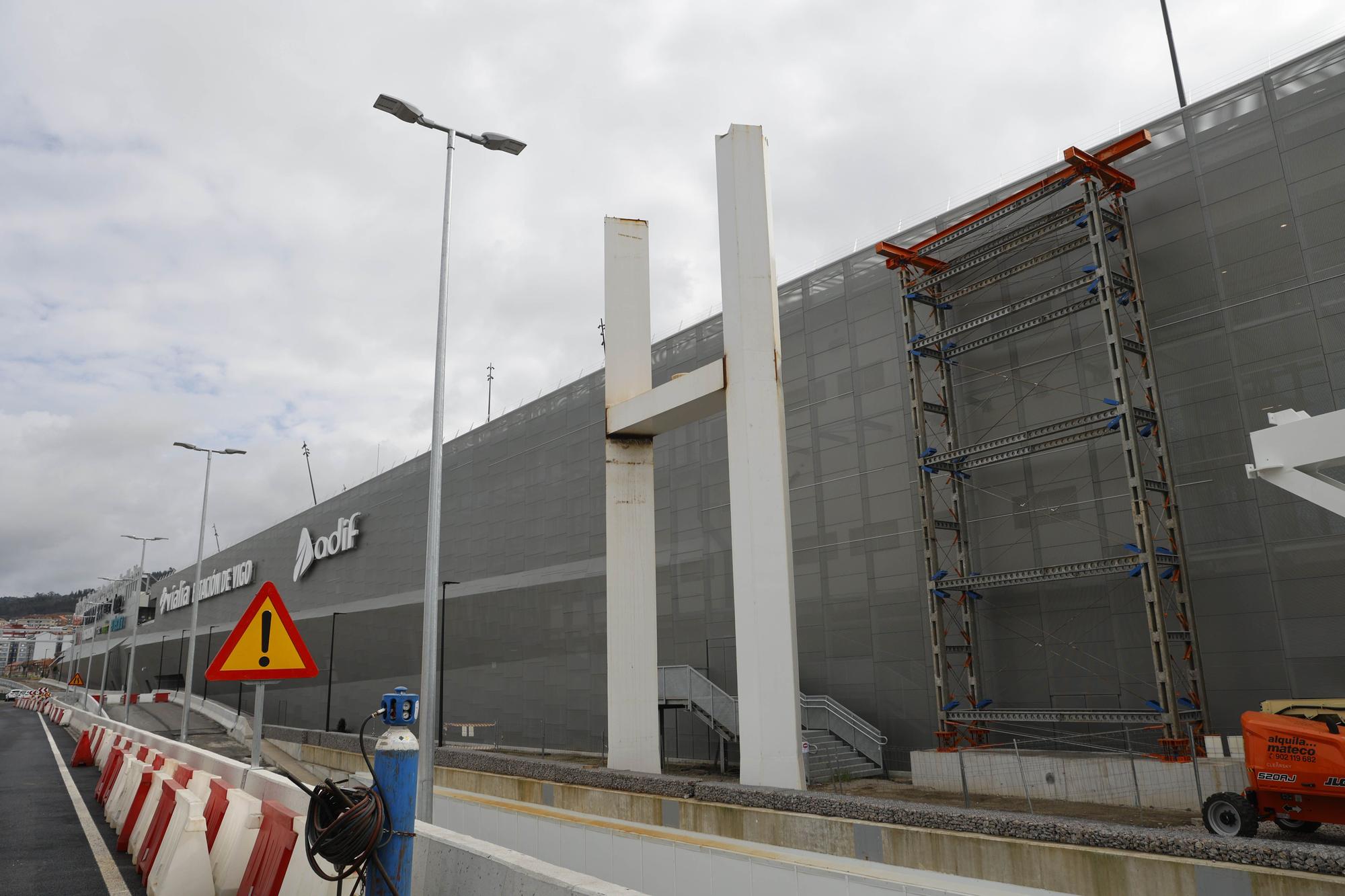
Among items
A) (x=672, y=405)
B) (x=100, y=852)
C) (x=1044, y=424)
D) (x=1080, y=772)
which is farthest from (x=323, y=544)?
(x=1080, y=772)

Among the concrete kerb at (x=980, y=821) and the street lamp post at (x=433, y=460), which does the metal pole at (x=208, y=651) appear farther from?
the street lamp post at (x=433, y=460)

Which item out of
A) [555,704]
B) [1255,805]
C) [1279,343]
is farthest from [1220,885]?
[555,704]

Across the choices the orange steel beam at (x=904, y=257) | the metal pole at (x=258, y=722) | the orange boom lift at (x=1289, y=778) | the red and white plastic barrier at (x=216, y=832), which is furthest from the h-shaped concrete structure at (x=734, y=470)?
the metal pole at (x=258, y=722)

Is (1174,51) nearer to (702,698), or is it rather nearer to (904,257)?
(904,257)

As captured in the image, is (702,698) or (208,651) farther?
(208,651)

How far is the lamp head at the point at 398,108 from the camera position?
45.1ft

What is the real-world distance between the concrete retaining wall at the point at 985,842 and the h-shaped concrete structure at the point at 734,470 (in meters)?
1.21

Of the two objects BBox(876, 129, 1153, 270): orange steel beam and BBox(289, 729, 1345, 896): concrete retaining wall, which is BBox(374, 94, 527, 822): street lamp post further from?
BBox(876, 129, 1153, 270): orange steel beam

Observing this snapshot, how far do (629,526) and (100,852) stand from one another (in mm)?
9894

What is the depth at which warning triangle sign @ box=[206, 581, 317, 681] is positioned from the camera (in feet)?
24.7

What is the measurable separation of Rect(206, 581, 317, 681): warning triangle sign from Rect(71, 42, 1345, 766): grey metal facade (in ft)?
55.7

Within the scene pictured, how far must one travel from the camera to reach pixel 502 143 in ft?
50.2

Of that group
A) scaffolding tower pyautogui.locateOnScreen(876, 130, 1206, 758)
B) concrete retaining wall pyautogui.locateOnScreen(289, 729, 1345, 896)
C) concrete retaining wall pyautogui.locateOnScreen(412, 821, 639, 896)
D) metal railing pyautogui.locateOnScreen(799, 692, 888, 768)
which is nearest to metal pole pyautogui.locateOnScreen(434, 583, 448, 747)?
metal railing pyautogui.locateOnScreen(799, 692, 888, 768)

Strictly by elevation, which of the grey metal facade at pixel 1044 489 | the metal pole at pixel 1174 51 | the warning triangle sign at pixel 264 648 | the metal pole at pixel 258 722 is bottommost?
the metal pole at pixel 258 722
